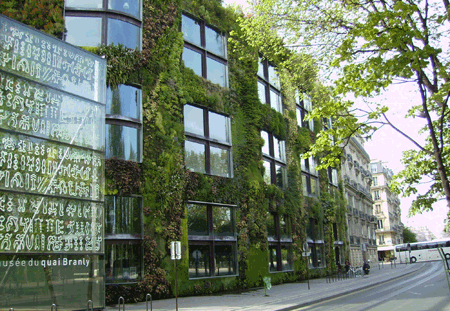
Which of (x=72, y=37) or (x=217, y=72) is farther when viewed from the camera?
(x=217, y=72)

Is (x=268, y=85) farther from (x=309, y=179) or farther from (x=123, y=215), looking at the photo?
(x=123, y=215)

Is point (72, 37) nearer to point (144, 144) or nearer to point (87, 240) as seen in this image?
point (144, 144)

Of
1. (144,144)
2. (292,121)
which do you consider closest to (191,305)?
(144,144)

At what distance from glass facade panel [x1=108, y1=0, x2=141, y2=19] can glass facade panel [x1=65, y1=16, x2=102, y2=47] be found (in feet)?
3.76

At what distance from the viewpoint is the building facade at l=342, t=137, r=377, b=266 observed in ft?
193

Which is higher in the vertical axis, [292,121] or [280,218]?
[292,121]

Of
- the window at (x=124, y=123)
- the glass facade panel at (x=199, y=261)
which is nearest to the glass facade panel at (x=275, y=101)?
the glass facade panel at (x=199, y=261)

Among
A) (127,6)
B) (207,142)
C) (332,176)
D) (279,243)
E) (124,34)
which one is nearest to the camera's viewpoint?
(124,34)

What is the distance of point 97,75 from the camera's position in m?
14.1

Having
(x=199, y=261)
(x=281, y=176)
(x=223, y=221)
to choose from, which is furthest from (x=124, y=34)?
(x=281, y=176)

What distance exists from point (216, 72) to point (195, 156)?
6.06 metres

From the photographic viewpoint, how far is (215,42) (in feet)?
88.1

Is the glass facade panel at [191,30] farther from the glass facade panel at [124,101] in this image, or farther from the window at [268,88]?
the window at [268,88]

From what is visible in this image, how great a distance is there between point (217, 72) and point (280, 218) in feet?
35.8
